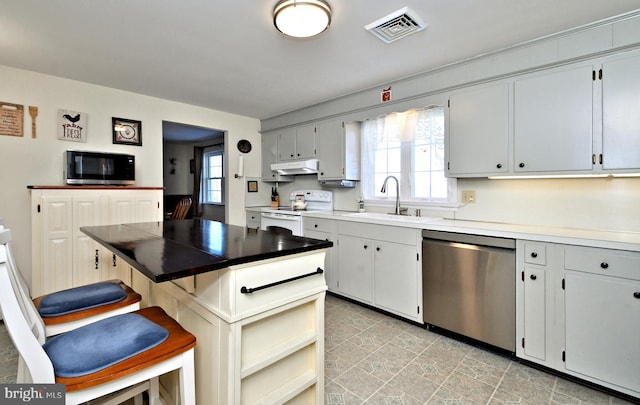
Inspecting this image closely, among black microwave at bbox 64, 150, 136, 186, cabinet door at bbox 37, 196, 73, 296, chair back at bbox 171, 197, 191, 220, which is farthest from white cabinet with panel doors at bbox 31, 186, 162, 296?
chair back at bbox 171, 197, 191, 220

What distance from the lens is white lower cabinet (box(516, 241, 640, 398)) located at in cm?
172

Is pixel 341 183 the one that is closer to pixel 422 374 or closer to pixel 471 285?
pixel 471 285

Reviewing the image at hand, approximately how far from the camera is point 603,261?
1778 millimetres

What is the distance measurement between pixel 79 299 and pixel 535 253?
271 centimetres

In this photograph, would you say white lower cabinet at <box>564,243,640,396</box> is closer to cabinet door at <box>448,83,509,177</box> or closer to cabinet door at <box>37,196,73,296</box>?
cabinet door at <box>448,83,509,177</box>

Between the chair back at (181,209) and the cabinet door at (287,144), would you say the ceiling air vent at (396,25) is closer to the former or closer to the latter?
the cabinet door at (287,144)

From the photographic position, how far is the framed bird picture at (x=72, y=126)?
3.09 meters

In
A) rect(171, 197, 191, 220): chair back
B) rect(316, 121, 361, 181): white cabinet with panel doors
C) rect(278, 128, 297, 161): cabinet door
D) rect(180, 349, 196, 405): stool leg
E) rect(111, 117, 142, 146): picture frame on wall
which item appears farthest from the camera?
rect(171, 197, 191, 220): chair back

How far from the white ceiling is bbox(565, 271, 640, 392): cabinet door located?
1.72 metres

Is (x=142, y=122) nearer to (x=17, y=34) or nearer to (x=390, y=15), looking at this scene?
(x=17, y=34)

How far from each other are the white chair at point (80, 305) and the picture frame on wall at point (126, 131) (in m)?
2.38

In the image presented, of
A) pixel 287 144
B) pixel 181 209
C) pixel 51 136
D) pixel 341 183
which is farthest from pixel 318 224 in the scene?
pixel 181 209

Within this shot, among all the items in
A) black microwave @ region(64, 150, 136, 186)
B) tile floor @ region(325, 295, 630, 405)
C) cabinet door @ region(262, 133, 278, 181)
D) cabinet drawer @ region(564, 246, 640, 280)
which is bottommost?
tile floor @ region(325, 295, 630, 405)

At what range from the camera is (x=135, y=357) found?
3.48 ft
